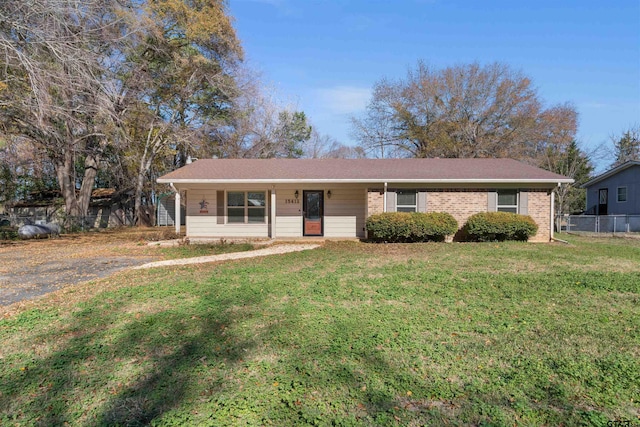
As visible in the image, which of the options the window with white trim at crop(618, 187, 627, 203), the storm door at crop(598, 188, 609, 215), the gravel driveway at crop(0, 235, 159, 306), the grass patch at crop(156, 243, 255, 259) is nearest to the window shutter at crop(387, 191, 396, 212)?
the grass patch at crop(156, 243, 255, 259)

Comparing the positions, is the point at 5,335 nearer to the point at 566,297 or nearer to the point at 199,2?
the point at 566,297

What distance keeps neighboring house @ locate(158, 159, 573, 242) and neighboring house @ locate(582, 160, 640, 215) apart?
10.4m

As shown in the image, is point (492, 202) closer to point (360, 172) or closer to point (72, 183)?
point (360, 172)

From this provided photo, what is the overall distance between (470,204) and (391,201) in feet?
8.94

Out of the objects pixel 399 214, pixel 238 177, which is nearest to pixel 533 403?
pixel 399 214

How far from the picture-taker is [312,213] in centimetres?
1386

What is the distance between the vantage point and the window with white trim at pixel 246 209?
13.8 meters

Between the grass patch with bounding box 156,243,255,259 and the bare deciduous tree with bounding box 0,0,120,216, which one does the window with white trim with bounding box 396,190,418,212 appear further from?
the bare deciduous tree with bounding box 0,0,120,216

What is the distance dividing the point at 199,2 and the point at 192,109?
585 centimetres

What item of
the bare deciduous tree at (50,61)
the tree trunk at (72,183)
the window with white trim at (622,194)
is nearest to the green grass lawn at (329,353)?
the bare deciduous tree at (50,61)

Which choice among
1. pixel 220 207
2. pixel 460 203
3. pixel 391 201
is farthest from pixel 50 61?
pixel 460 203

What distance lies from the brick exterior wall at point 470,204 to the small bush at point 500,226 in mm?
Answer: 550

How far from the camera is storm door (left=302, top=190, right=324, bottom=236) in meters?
13.8

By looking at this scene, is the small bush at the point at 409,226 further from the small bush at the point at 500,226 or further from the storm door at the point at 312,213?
the storm door at the point at 312,213
